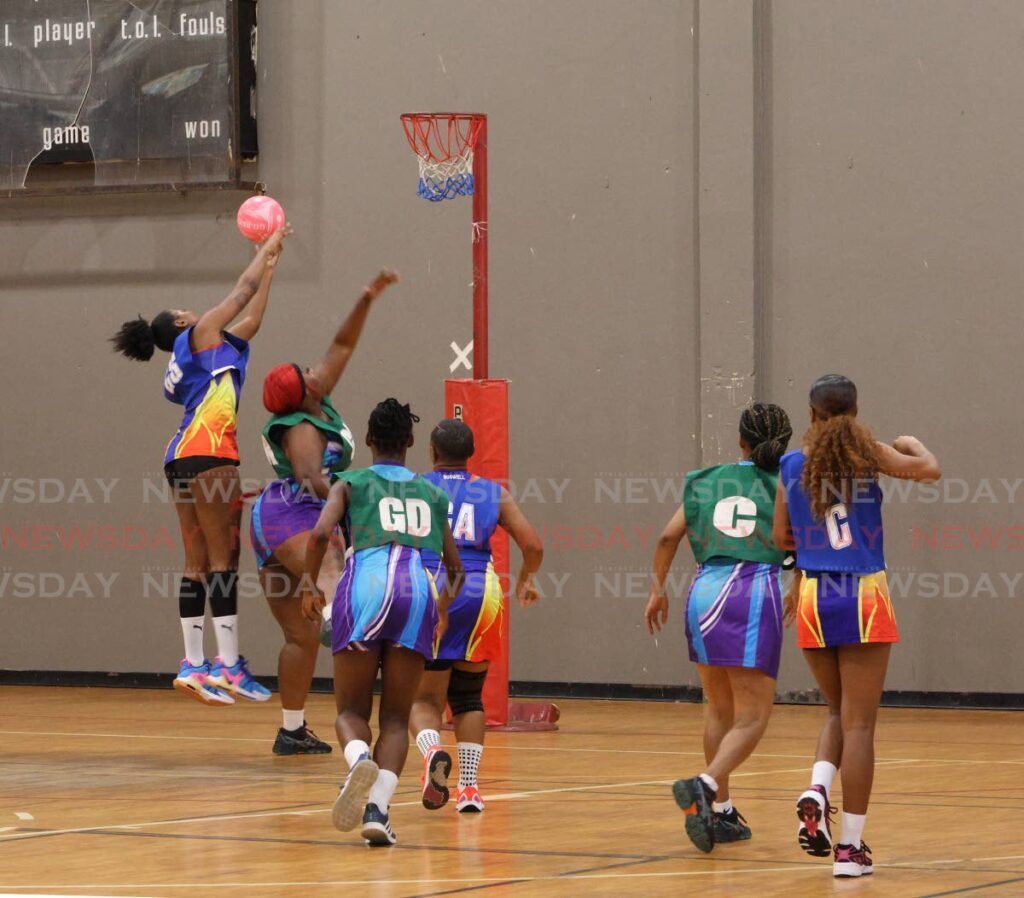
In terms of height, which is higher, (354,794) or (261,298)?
(261,298)

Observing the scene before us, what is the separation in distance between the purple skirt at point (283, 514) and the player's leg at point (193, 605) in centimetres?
70

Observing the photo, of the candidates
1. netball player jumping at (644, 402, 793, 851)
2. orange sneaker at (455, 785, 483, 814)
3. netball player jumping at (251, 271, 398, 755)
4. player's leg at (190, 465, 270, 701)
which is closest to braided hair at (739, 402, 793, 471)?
netball player jumping at (644, 402, 793, 851)

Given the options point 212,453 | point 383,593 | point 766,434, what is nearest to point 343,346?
point 212,453

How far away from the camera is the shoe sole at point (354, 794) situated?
6035 millimetres

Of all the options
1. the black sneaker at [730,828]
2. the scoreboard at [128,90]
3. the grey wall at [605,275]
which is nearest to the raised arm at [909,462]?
the black sneaker at [730,828]

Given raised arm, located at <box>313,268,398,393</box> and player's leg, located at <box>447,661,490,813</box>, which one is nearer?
player's leg, located at <box>447,661,490,813</box>

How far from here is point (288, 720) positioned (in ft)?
31.2

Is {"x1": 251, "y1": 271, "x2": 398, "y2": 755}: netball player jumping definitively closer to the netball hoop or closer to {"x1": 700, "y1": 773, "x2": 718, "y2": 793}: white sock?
the netball hoop

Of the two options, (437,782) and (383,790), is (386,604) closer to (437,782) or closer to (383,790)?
(383,790)

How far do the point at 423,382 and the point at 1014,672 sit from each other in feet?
14.8

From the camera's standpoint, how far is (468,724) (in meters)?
7.27

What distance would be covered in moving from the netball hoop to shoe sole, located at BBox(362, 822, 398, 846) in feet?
13.7

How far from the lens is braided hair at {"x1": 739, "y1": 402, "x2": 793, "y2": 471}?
263 inches

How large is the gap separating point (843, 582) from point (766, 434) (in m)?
0.98
